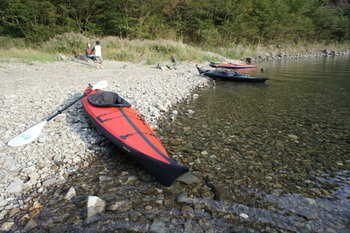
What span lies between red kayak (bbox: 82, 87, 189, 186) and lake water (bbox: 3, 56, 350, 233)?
0.29 metres

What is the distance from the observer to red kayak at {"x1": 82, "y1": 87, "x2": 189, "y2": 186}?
2.72 m

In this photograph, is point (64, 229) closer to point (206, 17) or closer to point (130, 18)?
point (130, 18)

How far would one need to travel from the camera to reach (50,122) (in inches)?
183

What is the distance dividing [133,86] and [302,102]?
240 inches

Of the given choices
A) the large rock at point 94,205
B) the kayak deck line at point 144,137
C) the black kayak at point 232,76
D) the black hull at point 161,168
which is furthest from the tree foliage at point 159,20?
the large rock at point 94,205

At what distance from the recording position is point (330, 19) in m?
39.5

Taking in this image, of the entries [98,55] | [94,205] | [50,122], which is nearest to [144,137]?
[94,205]

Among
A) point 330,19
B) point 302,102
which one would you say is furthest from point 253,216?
point 330,19

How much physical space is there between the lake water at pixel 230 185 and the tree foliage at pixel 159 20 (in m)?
20.6

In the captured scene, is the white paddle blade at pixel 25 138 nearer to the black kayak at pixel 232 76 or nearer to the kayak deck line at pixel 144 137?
the kayak deck line at pixel 144 137

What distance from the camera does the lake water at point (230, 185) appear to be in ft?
7.51

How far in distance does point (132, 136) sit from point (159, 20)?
2639 centimetres

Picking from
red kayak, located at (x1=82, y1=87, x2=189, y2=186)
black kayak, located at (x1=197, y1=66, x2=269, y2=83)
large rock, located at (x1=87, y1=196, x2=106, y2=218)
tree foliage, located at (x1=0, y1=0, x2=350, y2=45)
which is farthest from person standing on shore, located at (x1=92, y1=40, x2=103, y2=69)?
tree foliage, located at (x1=0, y1=0, x2=350, y2=45)

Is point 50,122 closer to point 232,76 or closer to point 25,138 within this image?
point 25,138
